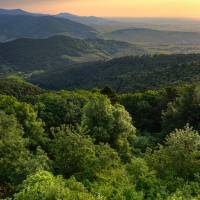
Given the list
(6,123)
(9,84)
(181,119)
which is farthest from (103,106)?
(9,84)

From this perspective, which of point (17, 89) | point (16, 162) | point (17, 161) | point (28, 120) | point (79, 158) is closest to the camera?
point (79, 158)

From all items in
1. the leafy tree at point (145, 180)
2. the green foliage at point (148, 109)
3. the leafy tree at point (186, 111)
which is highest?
the leafy tree at point (145, 180)

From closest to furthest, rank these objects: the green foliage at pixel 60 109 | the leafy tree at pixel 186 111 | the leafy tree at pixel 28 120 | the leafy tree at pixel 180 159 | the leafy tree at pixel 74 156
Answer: the leafy tree at pixel 180 159 < the leafy tree at pixel 74 156 < the leafy tree at pixel 28 120 < the leafy tree at pixel 186 111 < the green foliage at pixel 60 109

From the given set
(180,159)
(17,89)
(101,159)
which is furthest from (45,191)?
(17,89)

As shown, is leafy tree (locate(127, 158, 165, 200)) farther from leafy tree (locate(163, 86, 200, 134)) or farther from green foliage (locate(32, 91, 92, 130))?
green foliage (locate(32, 91, 92, 130))

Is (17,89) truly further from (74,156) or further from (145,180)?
(145,180)

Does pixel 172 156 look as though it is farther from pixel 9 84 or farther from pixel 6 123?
pixel 9 84

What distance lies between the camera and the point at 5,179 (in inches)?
1833

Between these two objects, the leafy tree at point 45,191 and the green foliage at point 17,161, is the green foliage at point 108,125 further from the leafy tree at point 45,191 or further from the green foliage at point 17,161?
the leafy tree at point 45,191

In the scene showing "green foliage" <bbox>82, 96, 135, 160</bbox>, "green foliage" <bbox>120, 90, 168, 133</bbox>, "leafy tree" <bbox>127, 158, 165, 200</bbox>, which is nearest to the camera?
"leafy tree" <bbox>127, 158, 165, 200</bbox>

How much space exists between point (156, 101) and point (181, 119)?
18419mm

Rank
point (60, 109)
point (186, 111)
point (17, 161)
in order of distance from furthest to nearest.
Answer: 1. point (60, 109)
2. point (186, 111)
3. point (17, 161)

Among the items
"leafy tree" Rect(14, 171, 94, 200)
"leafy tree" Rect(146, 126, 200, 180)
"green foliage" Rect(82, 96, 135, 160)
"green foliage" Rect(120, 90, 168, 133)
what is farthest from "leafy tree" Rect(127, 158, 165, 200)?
"green foliage" Rect(120, 90, 168, 133)

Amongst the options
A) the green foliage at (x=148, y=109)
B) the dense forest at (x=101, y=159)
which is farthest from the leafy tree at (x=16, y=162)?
the green foliage at (x=148, y=109)
